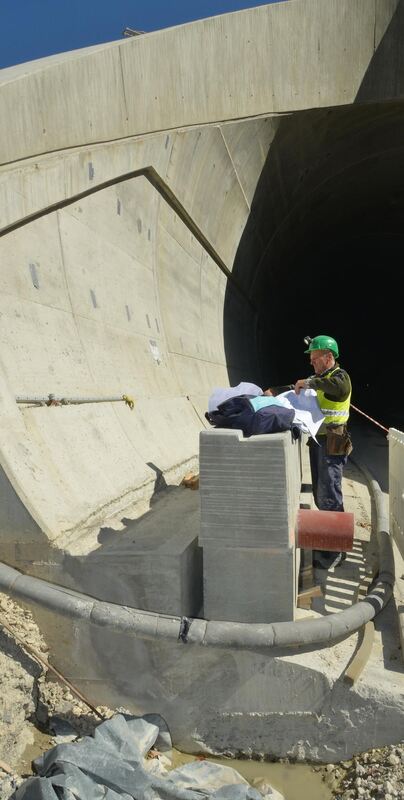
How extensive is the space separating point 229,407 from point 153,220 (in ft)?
14.3

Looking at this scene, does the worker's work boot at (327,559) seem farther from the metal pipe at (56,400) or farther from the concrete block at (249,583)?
A: the metal pipe at (56,400)

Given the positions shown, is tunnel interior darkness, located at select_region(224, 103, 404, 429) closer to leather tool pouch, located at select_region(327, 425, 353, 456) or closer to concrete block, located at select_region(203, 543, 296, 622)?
leather tool pouch, located at select_region(327, 425, 353, 456)

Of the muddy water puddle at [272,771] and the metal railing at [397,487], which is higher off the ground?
the metal railing at [397,487]

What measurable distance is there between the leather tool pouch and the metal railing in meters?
0.43

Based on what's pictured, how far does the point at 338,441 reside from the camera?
4.86 metres

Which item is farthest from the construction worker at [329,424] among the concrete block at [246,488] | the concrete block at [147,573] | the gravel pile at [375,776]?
the gravel pile at [375,776]

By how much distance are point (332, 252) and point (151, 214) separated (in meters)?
10.8

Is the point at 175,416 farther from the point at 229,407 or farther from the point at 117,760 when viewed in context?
the point at 117,760

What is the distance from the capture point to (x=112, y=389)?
571 cm

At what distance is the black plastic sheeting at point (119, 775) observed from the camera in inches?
107

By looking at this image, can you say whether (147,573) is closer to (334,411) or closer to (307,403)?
(307,403)

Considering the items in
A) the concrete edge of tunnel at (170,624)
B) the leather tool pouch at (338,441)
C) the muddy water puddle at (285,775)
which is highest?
the leather tool pouch at (338,441)

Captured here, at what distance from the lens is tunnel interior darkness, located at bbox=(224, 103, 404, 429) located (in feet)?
34.2

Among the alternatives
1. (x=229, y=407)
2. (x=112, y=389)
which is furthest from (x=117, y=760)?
(x=112, y=389)
